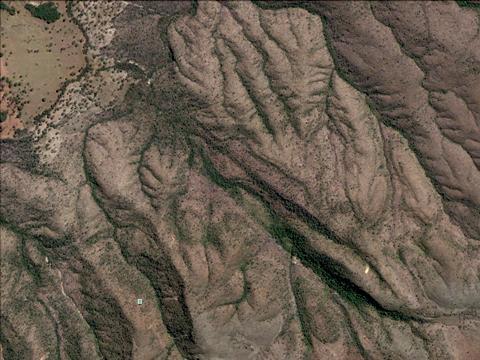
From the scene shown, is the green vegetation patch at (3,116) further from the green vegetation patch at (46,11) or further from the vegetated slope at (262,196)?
the green vegetation patch at (46,11)

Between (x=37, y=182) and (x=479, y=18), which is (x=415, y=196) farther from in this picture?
(x=37, y=182)

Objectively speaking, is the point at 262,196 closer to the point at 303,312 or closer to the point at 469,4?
the point at 303,312

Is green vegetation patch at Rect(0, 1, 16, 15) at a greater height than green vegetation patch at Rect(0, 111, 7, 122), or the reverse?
green vegetation patch at Rect(0, 1, 16, 15)

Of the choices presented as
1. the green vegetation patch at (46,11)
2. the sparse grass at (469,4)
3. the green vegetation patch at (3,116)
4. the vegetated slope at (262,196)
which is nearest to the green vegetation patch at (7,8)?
the green vegetation patch at (46,11)

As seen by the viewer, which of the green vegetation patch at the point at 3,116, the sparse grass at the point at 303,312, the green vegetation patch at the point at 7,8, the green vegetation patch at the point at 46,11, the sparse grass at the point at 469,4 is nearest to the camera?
the sparse grass at the point at 303,312

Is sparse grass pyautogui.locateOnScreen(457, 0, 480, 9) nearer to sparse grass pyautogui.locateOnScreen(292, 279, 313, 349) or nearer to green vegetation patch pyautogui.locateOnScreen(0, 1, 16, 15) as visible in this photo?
sparse grass pyautogui.locateOnScreen(292, 279, 313, 349)

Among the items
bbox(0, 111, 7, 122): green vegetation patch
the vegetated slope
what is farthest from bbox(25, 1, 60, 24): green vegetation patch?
bbox(0, 111, 7, 122): green vegetation patch

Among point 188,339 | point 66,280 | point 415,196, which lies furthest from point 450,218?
point 66,280
